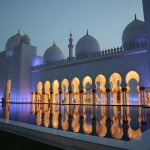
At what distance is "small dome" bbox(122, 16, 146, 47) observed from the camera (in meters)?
11.1

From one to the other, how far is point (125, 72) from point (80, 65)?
340cm

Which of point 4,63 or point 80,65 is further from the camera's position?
point 4,63

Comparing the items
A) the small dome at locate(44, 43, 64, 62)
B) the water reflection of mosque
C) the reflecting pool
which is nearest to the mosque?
the small dome at locate(44, 43, 64, 62)

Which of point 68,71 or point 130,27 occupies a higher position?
point 130,27

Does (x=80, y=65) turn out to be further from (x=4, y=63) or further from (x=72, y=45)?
(x=4, y=63)

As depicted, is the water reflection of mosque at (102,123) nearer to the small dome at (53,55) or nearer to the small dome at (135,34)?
the small dome at (135,34)

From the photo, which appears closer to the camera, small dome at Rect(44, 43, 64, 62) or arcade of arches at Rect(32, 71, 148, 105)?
arcade of arches at Rect(32, 71, 148, 105)

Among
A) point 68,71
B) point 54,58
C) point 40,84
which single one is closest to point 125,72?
point 68,71

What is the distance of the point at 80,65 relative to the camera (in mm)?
12359

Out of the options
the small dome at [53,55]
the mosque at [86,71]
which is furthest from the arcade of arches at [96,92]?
the small dome at [53,55]

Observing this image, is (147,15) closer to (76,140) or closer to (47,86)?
(76,140)

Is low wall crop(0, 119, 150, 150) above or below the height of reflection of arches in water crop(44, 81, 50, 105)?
below

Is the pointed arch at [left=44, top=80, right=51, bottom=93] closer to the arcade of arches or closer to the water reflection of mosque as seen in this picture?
the arcade of arches

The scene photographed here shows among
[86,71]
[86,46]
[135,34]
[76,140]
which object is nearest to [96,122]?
[76,140]
